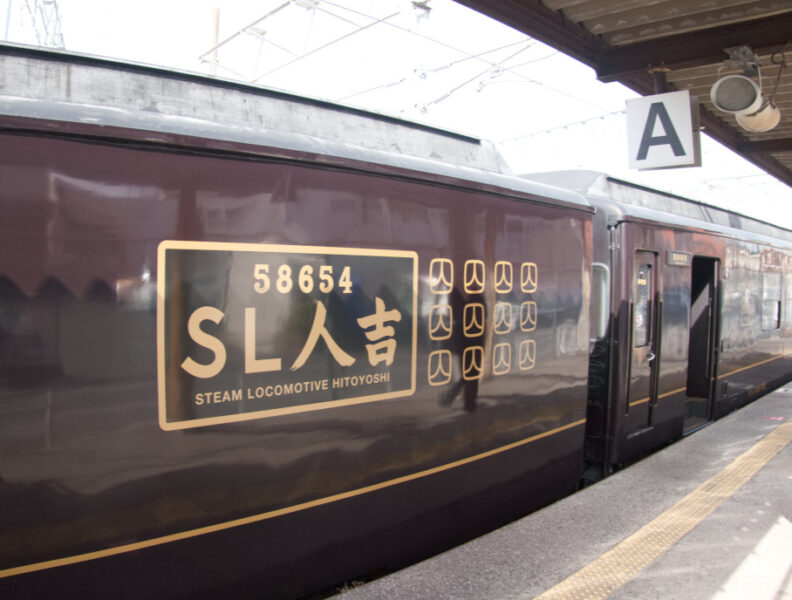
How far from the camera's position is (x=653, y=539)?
331cm

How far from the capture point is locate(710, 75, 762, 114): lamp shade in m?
5.59

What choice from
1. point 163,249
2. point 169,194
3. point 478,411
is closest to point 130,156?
point 169,194

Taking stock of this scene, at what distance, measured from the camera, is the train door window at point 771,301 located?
792cm

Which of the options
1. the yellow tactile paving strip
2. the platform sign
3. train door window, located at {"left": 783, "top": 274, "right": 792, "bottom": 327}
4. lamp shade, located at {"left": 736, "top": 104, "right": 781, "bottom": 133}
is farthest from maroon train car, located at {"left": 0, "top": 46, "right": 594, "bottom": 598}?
train door window, located at {"left": 783, "top": 274, "right": 792, "bottom": 327}

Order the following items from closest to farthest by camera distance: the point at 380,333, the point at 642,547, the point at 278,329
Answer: the point at 278,329, the point at 380,333, the point at 642,547

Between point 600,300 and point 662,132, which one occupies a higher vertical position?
point 662,132

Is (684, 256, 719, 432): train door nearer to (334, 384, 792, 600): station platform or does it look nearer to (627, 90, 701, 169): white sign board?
(627, 90, 701, 169): white sign board

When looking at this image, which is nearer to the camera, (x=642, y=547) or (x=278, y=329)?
(x=278, y=329)

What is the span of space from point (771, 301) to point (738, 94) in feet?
12.1

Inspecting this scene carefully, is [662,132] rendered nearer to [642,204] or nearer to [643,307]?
[642,204]

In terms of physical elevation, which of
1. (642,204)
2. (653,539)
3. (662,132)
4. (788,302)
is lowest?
(653,539)

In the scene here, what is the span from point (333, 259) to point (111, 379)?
1.04 metres

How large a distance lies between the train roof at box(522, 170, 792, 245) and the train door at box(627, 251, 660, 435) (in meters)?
0.43

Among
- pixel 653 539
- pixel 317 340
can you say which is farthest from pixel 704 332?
pixel 317 340
